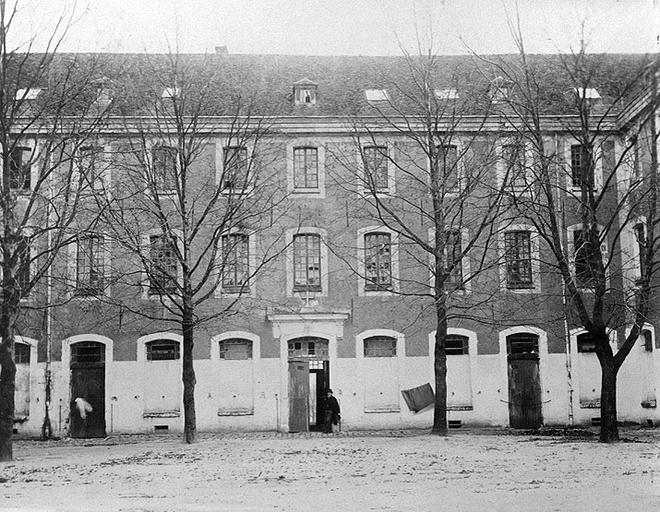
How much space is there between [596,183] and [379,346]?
8317mm

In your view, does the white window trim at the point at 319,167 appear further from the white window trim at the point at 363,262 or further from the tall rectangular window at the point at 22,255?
the tall rectangular window at the point at 22,255

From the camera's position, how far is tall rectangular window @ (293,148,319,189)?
27.7 m

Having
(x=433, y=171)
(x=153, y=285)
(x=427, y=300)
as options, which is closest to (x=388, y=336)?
(x=427, y=300)

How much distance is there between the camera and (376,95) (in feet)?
93.9

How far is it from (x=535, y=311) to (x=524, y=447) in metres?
7.67

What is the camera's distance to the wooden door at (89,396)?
2672 centimetres

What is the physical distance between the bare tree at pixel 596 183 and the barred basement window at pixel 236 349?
9.31 metres

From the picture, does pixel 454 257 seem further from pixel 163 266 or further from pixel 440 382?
pixel 163 266

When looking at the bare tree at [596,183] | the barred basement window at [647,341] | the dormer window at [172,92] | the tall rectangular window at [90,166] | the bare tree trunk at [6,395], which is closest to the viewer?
the bare tree trunk at [6,395]

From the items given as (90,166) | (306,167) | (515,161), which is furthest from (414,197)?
(90,166)

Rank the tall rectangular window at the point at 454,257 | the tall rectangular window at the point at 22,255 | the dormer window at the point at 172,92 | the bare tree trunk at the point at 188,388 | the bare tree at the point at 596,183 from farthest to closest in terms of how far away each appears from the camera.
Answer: the tall rectangular window at the point at 454,257
the dormer window at the point at 172,92
the bare tree trunk at the point at 188,388
the bare tree at the point at 596,183
the tall rectangular window at the point at 22,255

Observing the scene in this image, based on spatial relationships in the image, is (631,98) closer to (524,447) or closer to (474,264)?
(474,264)

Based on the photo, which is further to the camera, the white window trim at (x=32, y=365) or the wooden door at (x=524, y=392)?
the wooden door at (x=524, y=392)

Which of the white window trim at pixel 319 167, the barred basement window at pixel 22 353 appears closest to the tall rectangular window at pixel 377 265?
the white window trim at pixel 319 167
